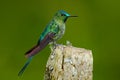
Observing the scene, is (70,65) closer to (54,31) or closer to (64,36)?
(54,31)

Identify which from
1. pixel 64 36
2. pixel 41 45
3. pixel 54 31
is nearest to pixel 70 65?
pixel 41 45

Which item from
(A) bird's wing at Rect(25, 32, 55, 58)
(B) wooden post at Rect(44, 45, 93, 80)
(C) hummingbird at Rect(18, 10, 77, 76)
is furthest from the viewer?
(C) hummingbird at Rect(18, 10, 77, 76)

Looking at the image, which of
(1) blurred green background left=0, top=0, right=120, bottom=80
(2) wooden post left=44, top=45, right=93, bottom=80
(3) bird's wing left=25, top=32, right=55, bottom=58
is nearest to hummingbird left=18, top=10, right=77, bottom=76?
(3) bird's wing left=25, top=32, right=55, bottom=58

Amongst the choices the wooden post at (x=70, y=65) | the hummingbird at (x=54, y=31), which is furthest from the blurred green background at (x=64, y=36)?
the wooden post at (x=70, y=65)

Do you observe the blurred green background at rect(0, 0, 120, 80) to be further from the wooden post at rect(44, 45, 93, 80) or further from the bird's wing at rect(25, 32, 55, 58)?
the wooden post at rect(44, 45, 93, 80)

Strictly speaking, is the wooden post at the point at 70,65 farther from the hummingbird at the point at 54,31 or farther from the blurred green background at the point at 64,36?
the blurred green background at the point at 64,36
